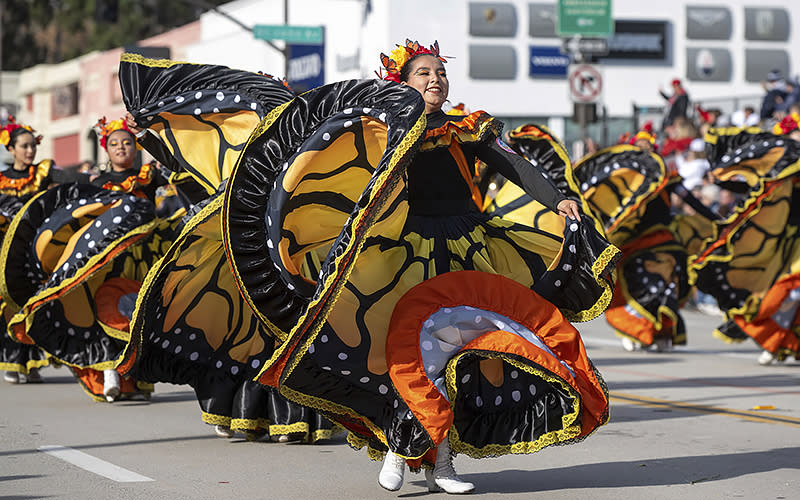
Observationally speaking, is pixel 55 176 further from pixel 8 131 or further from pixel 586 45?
pixel 586 45

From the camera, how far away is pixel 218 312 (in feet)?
25.8

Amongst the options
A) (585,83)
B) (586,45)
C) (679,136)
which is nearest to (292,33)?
(586,45)

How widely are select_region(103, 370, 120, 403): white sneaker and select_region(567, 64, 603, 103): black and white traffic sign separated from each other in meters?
13.2

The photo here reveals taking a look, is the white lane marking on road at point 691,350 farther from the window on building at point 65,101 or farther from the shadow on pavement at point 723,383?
the window on building at point 65,101

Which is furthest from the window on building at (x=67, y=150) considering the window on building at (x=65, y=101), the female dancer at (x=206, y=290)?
the female dancer at (x=206, y=290)

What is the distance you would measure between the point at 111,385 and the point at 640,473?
451 centimetres

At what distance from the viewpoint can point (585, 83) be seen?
22.3m

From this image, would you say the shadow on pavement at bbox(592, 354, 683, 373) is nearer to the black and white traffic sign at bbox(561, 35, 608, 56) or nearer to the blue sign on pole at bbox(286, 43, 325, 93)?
the black and white traffic sign at bbox(561, 35, 608, 56)

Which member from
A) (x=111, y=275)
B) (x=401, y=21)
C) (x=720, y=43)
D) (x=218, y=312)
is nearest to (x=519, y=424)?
(x=218, y=312)

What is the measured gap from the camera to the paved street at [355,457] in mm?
6785

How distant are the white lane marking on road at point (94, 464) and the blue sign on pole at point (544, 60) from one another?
31.6 metres

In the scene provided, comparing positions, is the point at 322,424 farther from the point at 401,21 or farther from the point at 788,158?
the point at 401,21

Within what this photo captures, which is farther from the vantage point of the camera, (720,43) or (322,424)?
(720,43)

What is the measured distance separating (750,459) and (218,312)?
301cm
